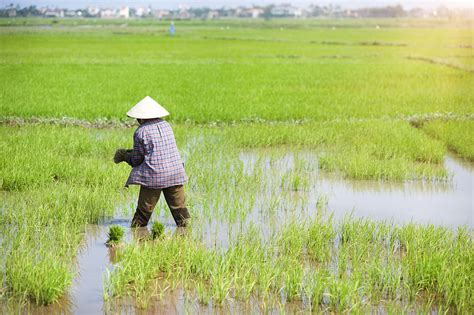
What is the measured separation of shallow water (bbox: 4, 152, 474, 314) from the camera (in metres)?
4.21

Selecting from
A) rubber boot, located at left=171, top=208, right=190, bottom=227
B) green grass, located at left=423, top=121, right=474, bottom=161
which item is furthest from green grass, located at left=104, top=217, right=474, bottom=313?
green grass, located at left=423, top=121, right=474, bottom=161

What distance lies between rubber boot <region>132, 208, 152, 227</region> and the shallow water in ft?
0.26

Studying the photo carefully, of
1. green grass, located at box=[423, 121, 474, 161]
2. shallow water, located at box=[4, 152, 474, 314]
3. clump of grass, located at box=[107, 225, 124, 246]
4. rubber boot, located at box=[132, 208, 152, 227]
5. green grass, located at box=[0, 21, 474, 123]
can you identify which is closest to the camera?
shallow water, located at box=[4, 152, 474, 314]

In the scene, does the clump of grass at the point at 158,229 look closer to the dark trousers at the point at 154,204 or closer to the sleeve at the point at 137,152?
the dark trousers at the point at 154,204

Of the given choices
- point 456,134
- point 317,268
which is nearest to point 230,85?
point 456,134

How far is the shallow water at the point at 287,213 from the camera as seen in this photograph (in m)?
4.21

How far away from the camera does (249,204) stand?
6648mm

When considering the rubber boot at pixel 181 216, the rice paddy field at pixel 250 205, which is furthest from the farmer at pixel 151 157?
the rice paddy field at pixel 250 205

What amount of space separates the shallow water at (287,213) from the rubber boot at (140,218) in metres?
0.08

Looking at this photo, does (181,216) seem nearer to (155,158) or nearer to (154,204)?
(154,204)

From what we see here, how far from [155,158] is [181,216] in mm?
527

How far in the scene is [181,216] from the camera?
5.81 meters

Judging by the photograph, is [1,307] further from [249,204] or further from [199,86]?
[199,86]

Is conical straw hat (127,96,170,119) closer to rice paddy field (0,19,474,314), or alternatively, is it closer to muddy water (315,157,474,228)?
rice paddy field (0,19,474,314)
